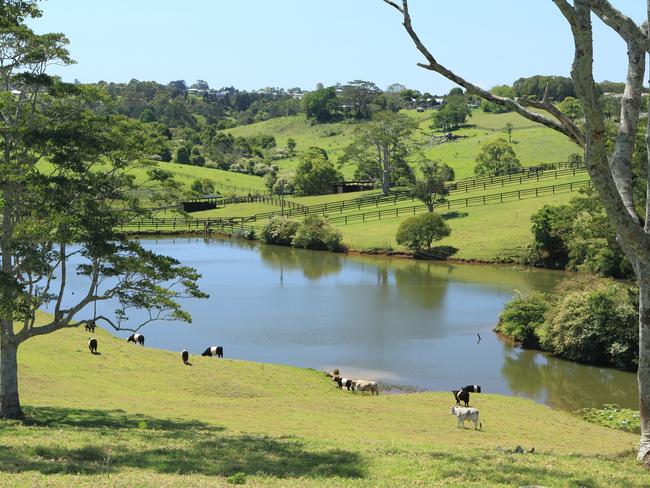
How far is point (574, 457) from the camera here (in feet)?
48.5

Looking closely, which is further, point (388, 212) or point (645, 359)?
point (388, 212)

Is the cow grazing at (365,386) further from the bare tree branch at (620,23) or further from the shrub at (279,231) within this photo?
the shrub at (279,231)

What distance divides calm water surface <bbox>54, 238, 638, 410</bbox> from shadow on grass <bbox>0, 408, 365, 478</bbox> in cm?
1666

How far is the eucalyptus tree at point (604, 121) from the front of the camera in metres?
10.8

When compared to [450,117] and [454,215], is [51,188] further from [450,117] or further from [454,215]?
[450,117]

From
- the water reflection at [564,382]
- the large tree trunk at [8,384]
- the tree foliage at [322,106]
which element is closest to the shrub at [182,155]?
the tree foliage at [322,106]

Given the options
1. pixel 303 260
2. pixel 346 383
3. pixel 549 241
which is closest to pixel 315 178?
pixel 303 260

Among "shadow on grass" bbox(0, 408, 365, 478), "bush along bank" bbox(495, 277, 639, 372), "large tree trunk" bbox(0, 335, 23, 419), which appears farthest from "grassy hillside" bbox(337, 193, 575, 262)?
"shadow on grass" bbox(0, 408, 365, 478)

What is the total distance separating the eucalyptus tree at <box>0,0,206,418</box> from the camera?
1875 cm

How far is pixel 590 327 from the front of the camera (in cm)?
3619

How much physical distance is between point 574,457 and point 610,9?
7906mm

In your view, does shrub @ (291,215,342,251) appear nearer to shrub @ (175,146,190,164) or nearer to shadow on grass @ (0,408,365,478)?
shrub @ (175,146,190,164)

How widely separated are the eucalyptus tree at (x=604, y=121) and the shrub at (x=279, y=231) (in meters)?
66.9

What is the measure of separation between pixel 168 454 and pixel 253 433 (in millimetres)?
4795
